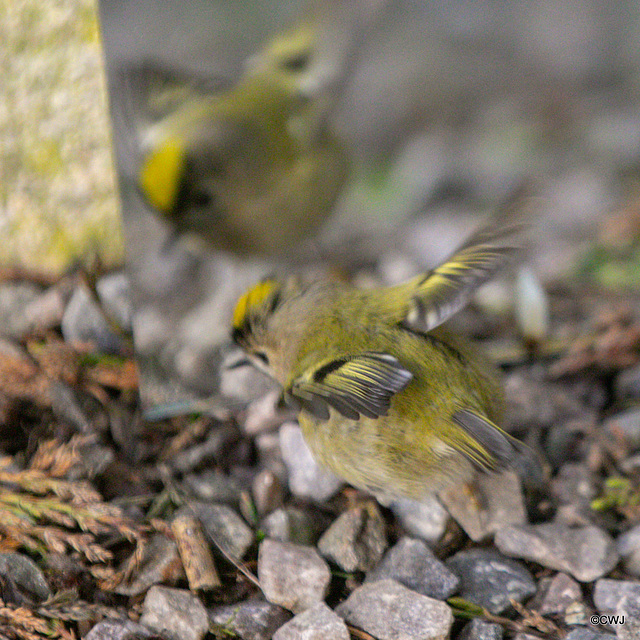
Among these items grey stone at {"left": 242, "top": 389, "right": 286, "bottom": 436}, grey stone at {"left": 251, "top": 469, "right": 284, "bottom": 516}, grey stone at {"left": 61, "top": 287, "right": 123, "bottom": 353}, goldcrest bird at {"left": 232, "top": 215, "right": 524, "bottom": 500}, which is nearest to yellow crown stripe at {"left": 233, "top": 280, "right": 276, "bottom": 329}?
goldcrest bird at {"left": 232, "top": 215, "right": 524, "bottom": 500}

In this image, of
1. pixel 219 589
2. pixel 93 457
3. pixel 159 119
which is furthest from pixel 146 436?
pixel 159 119

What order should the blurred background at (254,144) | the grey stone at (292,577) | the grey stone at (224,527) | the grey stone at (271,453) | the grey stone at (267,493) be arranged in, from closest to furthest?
the grey stone at (292,577) → the grey stone at (224,527) → the grey stone at (267,493) → the grey stone at (271,453) → the blurred background at (254,144)

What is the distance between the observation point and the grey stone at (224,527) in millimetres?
1321

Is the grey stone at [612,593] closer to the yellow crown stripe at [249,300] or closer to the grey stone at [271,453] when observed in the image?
the grey stone at [271,453]

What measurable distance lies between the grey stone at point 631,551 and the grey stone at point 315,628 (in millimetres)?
597

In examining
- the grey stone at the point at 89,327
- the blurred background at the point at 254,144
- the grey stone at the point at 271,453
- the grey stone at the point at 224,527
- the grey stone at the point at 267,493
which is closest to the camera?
the grey stone at the point at 224,527

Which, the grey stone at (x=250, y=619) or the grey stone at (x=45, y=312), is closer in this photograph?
the grey stone at (x=250, y=619)

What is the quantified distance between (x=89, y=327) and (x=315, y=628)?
3.50 ft

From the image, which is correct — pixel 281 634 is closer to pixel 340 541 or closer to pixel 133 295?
pixel 340 541

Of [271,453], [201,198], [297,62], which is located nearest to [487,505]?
[271,453]

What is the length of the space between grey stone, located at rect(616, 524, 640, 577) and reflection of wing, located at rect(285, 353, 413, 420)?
618mm

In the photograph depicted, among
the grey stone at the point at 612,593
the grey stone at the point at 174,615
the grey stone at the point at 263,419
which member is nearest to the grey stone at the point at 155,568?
the grey stone at the point at 174,615

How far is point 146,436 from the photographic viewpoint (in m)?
1.63

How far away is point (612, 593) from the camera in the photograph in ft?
4.00
